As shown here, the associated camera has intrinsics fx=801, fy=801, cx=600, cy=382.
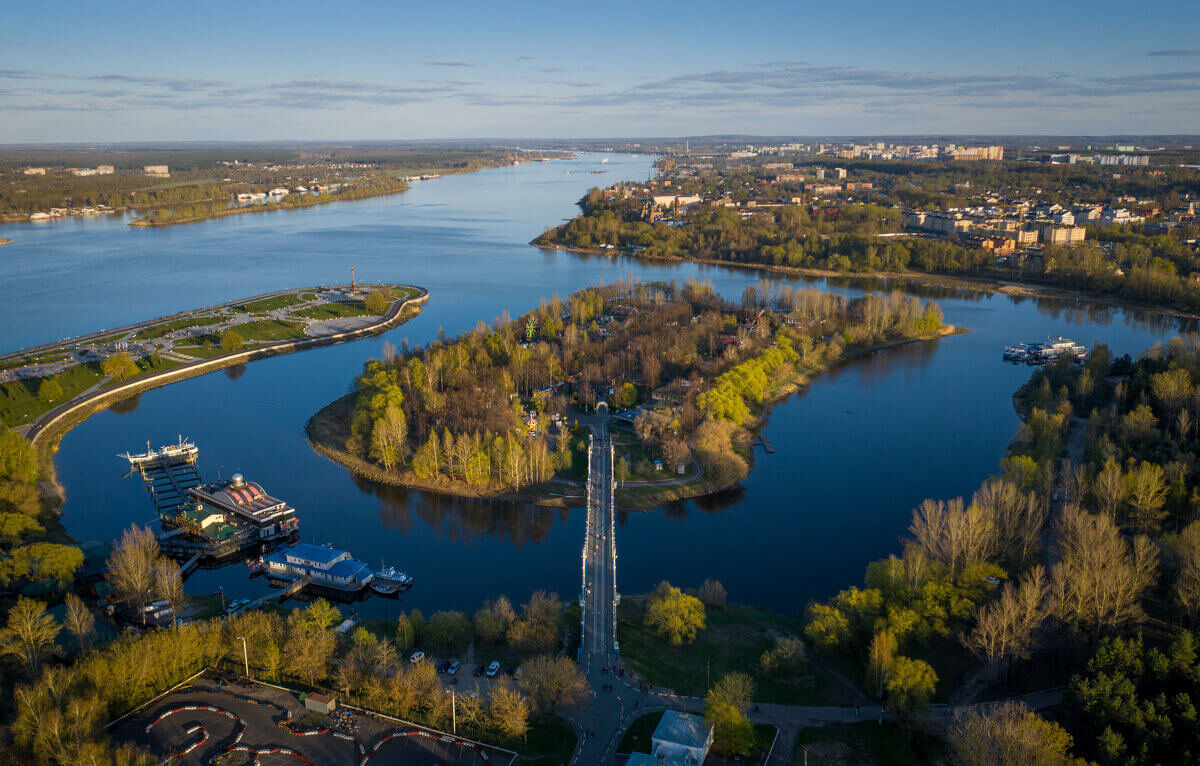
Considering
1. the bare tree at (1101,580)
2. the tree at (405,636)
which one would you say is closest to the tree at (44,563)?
the tree at (405,636)

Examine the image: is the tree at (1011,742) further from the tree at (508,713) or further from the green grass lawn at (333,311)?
the green grass lawn at (333,311)

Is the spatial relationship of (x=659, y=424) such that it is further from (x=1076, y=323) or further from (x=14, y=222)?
(x=14, y=222)

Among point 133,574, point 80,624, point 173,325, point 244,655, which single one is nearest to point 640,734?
point 244,655

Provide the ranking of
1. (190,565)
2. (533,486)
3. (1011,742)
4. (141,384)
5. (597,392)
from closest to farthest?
(1011,742) < (190,565) < (533,486) < (597,392) < (141,384)

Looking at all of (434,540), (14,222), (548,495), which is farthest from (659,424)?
(14,222)

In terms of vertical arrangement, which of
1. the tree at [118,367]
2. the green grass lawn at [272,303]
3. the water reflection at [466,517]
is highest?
the green grass lawn at [272,303]

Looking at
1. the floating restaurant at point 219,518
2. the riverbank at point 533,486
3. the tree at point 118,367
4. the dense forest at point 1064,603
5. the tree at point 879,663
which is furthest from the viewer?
the tree at point 118,367

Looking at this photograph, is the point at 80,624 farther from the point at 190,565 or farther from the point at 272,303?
the point at 272,303
